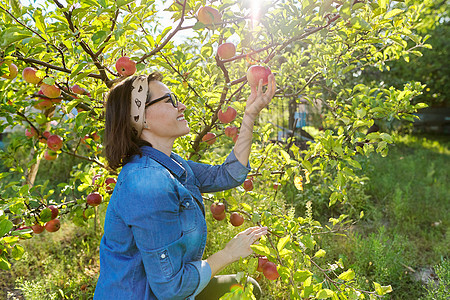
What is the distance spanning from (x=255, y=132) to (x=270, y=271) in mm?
836

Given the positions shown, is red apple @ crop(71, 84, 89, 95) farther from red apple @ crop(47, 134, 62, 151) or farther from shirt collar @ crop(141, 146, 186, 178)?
shirt collar @ crop(141, 146, 186, 178)

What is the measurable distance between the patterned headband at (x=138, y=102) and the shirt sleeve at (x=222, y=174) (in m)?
0.38

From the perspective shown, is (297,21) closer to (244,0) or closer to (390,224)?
(244,0)

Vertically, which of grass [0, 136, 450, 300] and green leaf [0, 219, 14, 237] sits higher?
green leaf [0, 219, 14, 237]

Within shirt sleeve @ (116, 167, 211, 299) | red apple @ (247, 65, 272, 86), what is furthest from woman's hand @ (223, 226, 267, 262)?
red apple @ (247, 65, 272, 86)

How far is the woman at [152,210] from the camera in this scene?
107 centimetres

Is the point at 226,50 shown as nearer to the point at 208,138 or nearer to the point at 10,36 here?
the point at 208,138

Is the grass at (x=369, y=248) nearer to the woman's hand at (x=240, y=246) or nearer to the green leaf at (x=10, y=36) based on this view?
the woman's hand at (x=240, y=246)

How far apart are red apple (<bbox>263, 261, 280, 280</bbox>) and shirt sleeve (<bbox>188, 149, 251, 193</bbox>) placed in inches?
15.0

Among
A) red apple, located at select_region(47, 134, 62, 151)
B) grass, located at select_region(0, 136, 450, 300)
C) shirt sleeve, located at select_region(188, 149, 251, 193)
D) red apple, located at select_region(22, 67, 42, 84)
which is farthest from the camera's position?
grass, located at select_region(0, 136, 450, 300)

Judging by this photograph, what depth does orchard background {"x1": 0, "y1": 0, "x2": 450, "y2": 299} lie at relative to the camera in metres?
1.41

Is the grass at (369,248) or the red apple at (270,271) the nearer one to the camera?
the red apple at (270,271)

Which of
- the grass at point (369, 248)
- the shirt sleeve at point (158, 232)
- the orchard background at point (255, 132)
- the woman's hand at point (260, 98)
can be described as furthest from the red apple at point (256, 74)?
the grass at point (369, 248)

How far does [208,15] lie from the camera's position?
1.38 m
